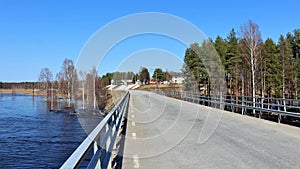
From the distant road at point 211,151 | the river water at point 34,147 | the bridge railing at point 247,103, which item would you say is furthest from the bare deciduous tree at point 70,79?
the distant road at point 211,151

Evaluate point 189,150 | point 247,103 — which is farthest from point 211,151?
point 247,103

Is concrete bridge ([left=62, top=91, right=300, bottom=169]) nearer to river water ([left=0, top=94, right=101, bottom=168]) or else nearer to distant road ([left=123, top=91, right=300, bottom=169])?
distant road ([left=123, top=91, right=300, bottom=169])

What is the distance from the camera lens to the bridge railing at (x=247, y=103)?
16.7 m

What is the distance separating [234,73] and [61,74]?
70319 mm

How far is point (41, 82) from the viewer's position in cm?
13588

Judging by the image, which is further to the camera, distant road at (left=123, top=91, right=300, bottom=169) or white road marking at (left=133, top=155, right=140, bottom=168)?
distant road at (left=123, top=91, right=300, bottom=169)

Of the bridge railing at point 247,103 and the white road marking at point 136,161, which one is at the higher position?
the bridge railing at point 247,103

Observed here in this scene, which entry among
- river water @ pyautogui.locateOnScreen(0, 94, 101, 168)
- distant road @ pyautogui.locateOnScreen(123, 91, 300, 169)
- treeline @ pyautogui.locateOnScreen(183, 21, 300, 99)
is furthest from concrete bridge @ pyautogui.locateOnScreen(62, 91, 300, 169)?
treeline @ pyautogui.locateOnScreen(183, 21, 300, 99)

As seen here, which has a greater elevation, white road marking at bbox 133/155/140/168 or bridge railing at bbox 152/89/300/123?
bridge railing at bbox 152/89/300/123

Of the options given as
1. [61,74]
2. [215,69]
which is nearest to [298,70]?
[215,69]

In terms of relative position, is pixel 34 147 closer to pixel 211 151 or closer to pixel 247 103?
pixel 211 151

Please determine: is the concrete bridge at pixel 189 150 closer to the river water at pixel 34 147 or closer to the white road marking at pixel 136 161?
the white road marking at pixel 136 161

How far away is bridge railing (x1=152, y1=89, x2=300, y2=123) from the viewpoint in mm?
16702

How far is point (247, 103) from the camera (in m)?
34.9
